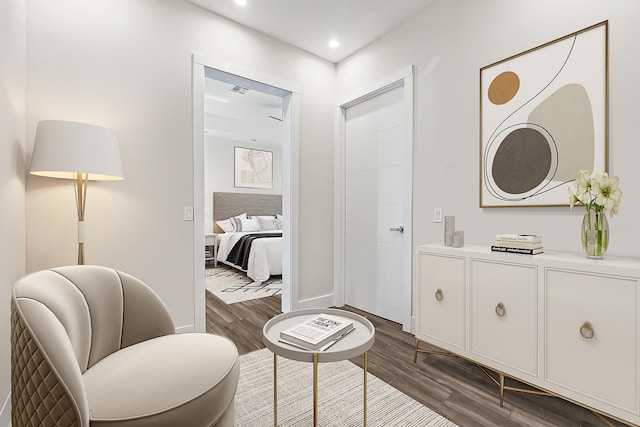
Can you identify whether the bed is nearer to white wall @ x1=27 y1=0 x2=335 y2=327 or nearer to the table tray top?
white wall @ x1=27 y1=0 x2=335 y2=327

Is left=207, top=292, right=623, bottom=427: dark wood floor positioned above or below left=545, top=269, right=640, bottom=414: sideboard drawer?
below

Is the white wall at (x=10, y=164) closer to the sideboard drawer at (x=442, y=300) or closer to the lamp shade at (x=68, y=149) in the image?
the lamp shade at (x=68, y=149)

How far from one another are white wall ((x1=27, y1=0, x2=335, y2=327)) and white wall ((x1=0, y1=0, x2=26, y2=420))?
14 centimetres

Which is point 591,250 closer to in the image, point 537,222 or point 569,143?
point 537,222

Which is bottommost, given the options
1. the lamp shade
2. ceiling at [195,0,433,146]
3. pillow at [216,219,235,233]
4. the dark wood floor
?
the dark wood floor

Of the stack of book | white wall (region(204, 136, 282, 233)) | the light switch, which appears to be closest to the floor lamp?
the light switch

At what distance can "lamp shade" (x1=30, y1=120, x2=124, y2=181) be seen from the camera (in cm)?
Answer: 165

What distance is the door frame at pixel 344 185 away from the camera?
267cm

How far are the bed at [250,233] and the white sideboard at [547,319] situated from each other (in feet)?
9.76

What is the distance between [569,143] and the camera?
5.85ft

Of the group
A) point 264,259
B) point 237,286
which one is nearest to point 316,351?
point 237,286

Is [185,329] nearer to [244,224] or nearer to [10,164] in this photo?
[10,164]

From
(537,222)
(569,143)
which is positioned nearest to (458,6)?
(569,143)

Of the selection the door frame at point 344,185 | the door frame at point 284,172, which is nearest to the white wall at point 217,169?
the door frame at point 284,172
